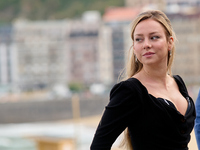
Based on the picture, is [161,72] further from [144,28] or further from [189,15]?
[189,15]

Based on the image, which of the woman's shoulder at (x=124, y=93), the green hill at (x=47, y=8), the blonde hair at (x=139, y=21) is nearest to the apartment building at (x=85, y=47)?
the green hill at (x=47, y=8)

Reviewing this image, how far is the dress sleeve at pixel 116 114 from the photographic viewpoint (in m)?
0.71

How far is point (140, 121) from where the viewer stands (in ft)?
2.39

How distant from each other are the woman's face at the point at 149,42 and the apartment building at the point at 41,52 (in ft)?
128

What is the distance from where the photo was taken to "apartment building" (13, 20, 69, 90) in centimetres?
3975

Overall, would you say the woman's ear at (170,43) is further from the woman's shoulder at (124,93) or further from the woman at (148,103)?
the woman's shoulder at (124,93)

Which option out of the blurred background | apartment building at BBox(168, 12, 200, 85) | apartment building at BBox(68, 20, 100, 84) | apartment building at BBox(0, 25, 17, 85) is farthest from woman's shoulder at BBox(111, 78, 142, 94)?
apartment building at BBox(0, 25, 17, 85)

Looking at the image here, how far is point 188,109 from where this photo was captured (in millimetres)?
803

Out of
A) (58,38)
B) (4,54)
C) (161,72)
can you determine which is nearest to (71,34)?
(58,38)

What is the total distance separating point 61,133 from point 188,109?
2511 centimetres

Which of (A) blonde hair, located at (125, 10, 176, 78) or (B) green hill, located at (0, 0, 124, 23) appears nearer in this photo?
(A) blonde hair, located at (125, 10, 176, 78)

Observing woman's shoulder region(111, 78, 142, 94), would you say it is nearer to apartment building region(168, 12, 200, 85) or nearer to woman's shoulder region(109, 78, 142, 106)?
woman's shoulder region(109, 78, 142, 106)

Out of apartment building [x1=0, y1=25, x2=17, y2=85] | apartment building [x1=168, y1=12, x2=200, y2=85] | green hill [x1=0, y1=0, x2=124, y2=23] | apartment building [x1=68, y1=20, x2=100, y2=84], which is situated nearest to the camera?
apartment building [x1=168, y1=12, x2=200, y2=85]

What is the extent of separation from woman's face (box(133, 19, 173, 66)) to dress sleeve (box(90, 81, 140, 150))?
0.07 metres
